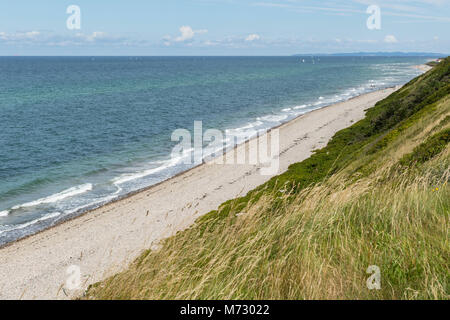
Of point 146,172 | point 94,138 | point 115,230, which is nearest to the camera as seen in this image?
point 115,230

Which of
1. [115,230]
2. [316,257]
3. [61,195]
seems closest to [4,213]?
[61,195]

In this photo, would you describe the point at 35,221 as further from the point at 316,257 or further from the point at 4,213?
the point at 316,257

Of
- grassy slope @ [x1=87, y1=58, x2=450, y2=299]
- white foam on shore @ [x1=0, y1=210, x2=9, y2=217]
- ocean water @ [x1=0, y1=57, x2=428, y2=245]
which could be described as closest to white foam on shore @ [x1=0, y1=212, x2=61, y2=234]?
ocean water @ [x1=0, y1=57, x2=428, y2=245]

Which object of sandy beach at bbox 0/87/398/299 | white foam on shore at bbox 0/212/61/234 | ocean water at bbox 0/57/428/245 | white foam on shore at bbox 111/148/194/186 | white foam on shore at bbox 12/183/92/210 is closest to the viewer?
sandy beach at bbox 0/87/398/299

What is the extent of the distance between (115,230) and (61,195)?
7967mm

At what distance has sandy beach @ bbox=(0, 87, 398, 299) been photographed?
15.8m

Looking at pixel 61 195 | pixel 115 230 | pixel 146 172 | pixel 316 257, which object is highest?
pixel 316 257

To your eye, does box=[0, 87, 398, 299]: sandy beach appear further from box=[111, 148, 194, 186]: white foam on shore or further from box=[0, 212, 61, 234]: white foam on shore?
box=[111, 148, 194, 186]: white foam on shore

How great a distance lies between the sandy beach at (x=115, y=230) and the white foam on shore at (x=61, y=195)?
12.5 feet

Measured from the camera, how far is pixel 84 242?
19234 millimetres

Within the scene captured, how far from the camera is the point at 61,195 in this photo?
25922 mm

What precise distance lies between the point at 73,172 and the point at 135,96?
55486 millimetres

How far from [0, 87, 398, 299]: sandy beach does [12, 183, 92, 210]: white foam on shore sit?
151 inches
